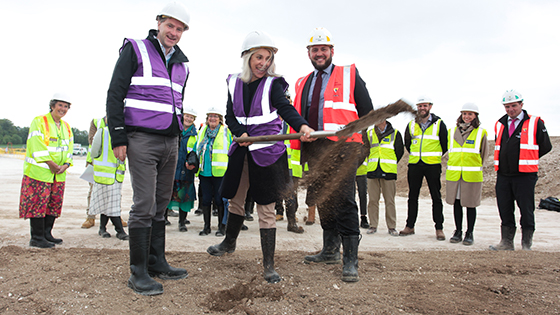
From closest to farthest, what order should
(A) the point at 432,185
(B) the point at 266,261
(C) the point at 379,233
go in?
(B) the point at 266,261, (A) the point at 432,185, (C) the point at 379,233

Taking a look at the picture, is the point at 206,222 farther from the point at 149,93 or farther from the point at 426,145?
the point at 426,145

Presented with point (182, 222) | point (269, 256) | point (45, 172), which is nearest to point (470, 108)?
point (269, 256)

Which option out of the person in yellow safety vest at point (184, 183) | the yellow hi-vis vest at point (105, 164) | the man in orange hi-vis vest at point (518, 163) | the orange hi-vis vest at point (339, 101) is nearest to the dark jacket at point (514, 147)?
the man in orange hi-vis vest at point (518, 163)

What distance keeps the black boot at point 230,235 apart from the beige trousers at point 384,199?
3.42 metres

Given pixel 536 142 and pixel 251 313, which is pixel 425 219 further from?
pixel 251 313

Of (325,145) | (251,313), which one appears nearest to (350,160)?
(325,145)

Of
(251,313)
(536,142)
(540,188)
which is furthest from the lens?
(540,188)

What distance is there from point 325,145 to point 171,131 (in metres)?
1.46

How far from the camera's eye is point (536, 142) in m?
5.18

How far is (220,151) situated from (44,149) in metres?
2.43

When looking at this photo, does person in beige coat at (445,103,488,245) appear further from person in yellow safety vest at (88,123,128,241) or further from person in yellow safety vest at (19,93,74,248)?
person in yellow safety vest at (19,93,74,248)

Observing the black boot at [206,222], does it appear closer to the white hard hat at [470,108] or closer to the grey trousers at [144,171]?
the grey trousers at [144,171]

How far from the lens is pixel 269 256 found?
10.4 ft

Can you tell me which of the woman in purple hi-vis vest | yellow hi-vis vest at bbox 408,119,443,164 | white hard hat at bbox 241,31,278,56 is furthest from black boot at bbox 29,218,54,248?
yellow hi-vis vest at bbox 408,119,443,164
